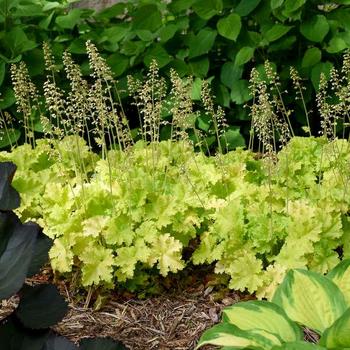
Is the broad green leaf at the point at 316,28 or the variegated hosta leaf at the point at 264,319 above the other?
the variegated hosta leaf at the point at 264,319

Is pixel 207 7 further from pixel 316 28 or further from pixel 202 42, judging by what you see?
pixel 316 28

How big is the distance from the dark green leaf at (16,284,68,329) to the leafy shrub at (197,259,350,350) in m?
0.32

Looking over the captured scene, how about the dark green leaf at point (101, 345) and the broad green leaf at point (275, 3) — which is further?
the broad green leaf at point (275, 3)

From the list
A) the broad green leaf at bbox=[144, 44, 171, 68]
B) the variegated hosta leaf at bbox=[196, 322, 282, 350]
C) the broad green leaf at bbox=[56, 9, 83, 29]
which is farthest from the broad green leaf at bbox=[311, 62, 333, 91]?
the variegated hosta leaf at bbox=[196, 322, 282, 350]

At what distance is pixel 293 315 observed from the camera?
5.73 feet

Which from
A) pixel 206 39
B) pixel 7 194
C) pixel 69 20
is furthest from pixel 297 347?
pixel 69 20

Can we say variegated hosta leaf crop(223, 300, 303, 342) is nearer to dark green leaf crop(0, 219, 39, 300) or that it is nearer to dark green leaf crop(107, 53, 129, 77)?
dark green leaf crop(0, 219, 39, 300)

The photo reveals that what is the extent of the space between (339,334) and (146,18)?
3417 mm

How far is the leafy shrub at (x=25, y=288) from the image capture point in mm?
1286

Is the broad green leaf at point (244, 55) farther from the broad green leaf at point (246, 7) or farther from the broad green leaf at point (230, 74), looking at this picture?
the broad green leaf at point (246, 7)

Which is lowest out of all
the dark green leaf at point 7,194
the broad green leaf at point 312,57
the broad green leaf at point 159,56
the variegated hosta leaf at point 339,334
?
the broad green leaf at point 312,57

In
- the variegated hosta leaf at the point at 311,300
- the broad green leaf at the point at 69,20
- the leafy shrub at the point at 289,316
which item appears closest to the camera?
the leafy shrub at the point at 289,316

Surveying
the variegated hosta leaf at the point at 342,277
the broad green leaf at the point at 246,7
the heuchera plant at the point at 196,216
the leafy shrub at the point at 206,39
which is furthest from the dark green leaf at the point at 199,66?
the variegated hosta leaf at the point at 342,277

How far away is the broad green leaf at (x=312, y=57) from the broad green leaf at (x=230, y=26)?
1.45 feet
